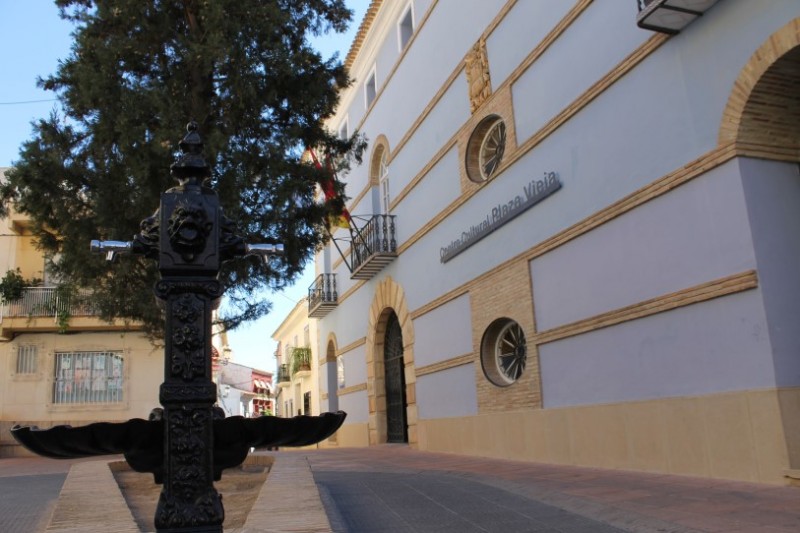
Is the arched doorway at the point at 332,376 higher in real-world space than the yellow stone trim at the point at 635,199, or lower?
lower

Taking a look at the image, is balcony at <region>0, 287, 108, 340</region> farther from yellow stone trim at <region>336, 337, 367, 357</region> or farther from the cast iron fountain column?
the cast iron fountain column

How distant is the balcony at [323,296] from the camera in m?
22.4

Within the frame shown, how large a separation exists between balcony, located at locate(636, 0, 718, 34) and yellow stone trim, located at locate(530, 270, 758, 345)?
2.80 metres

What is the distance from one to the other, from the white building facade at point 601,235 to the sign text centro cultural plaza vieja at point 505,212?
0.14 feet

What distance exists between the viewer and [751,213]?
6.64 metres

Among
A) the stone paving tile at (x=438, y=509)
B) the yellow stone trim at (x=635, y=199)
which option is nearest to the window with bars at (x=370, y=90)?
the yellow stone trim at (x=635, y=199)

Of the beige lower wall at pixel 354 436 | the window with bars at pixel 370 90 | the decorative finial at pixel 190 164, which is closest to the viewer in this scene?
the decorative finial at pixel 190 164

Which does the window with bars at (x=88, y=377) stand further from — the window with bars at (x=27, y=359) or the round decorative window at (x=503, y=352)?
the round decorative window at (x=503, y=352)

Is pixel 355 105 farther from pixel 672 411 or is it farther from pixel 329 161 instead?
pixel 672 411

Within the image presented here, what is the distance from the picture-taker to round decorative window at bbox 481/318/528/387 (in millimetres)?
11391

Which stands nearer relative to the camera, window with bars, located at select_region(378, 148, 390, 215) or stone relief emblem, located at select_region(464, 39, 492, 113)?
stone relief emblem, located at select_region(464, 39, 492, 113)

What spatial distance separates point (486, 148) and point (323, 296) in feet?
36.5

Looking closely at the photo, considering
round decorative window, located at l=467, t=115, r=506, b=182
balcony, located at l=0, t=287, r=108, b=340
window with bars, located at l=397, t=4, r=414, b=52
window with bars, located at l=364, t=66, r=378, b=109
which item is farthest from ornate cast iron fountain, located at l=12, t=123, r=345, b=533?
balcony, located at l=0, t=287, r=108, b=340

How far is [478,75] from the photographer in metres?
12.4
